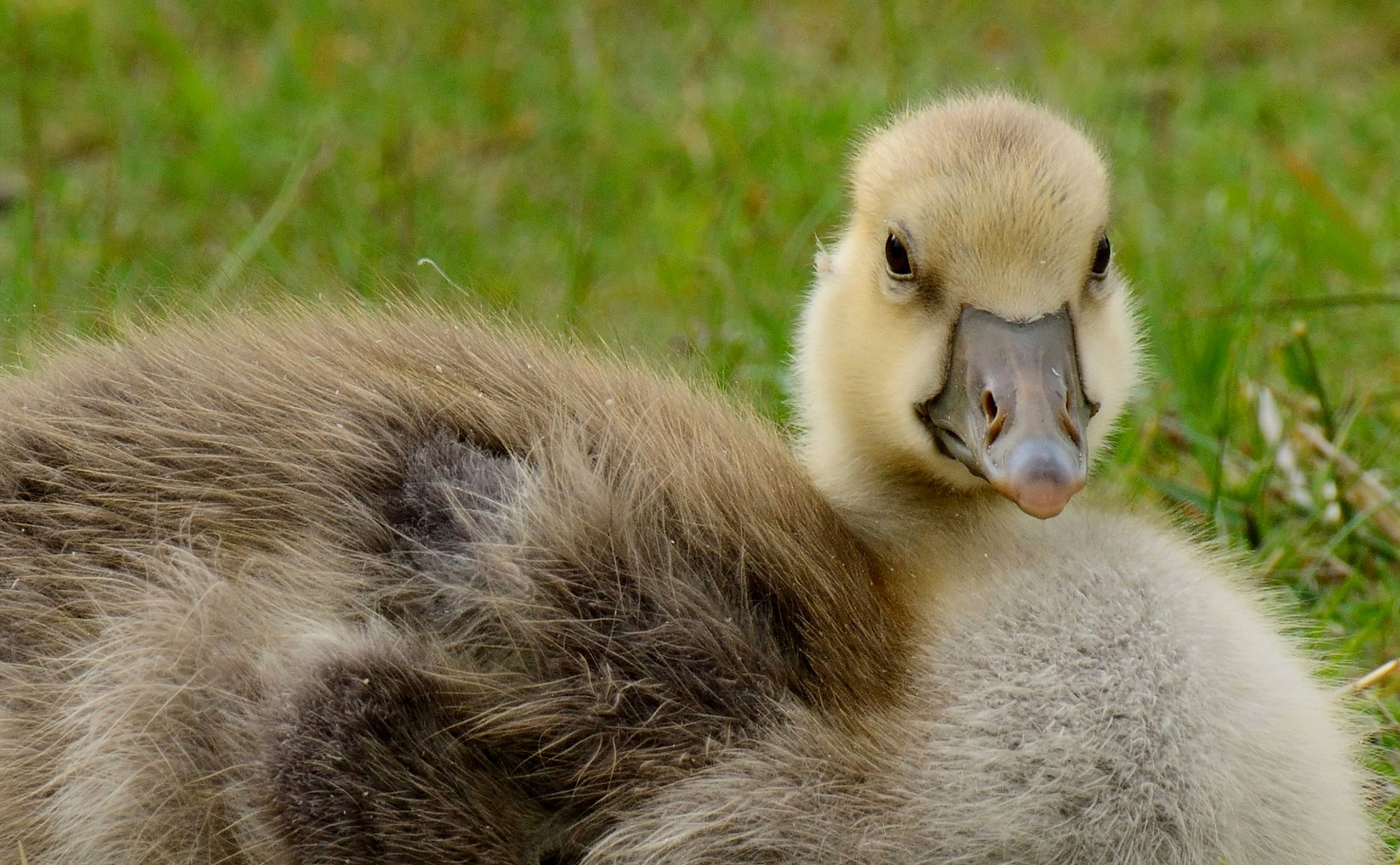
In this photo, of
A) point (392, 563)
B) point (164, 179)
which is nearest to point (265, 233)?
point (164, 179)

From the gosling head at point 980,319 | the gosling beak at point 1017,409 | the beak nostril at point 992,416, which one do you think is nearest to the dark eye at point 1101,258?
the gosling head at point 980,319

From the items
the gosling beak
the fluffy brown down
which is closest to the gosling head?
the gosling beak

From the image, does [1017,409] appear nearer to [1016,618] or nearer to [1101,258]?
[1016,618]

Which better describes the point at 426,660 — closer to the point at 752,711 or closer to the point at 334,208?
the point at 752,711

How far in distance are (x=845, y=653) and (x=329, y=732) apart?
0.52 meters

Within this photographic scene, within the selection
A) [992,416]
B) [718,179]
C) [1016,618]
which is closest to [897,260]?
[992,416]

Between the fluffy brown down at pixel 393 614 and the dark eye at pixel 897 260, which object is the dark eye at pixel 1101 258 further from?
the fluffy brown down at pixel 393 614

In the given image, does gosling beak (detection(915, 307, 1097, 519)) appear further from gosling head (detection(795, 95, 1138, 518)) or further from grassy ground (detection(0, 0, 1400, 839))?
grassy ground (detection(0, 0, 1400, 839))

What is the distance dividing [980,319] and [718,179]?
2.20 metres

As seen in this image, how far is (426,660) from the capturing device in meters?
1.79

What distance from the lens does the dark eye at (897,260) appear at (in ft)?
7.06

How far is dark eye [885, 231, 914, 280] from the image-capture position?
7.06 ft

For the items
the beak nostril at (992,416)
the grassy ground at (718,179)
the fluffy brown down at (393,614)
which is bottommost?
the fluffy brown down at (393,614)

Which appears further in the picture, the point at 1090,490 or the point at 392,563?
the point at 1090,490
